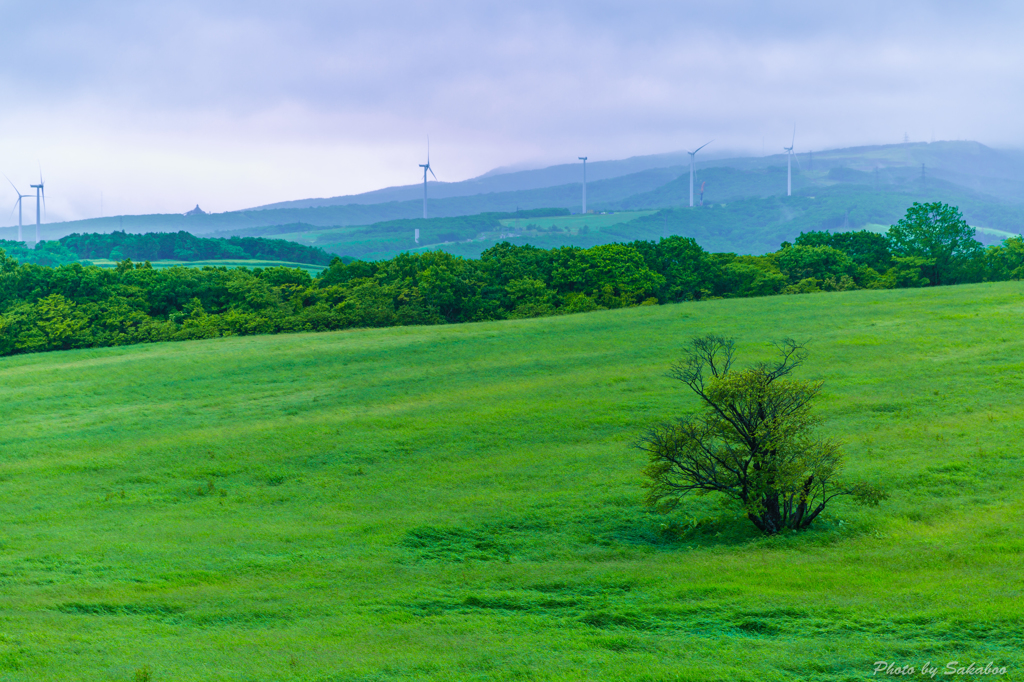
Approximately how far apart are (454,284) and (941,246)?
50.3m

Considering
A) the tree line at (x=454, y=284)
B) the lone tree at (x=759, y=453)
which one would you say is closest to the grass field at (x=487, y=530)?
the lone tree at (x=759, y=453)

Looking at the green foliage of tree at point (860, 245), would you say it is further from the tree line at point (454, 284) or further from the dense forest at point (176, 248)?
the dense forest at point (176, 248)

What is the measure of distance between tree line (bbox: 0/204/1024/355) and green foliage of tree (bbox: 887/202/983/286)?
135 mm

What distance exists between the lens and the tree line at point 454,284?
67.8 m

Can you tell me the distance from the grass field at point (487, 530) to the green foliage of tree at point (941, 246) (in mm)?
35003

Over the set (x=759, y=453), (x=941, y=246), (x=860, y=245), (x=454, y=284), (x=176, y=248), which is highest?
(x=176, y=248)

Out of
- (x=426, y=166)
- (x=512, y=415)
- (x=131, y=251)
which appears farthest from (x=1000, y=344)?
(x=131, y=251)

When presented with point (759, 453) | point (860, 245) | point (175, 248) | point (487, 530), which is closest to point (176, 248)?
point (175, 248)

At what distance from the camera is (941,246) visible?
7644cm

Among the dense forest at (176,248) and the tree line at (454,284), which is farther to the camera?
the dense forest at (176,248)

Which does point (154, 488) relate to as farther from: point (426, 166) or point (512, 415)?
point (426, 166)

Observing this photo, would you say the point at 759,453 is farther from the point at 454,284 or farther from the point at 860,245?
the point at 860,245

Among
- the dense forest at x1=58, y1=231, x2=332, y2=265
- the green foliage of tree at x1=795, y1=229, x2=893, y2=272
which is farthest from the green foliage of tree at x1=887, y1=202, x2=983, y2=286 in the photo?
the dense forest at x1=58, y1=231, x2=332, y2=265

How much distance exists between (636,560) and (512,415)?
51.3ft
